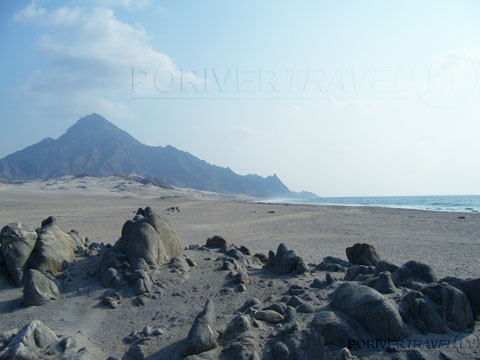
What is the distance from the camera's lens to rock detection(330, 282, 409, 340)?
15.1 ft

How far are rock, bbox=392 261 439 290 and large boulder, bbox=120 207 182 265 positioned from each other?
17.7ft

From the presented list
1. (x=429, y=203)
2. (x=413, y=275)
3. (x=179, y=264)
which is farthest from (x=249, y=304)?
(x=429, y=203)

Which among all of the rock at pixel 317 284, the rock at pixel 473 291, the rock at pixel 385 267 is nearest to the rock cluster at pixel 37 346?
the rock at pixel 317 284

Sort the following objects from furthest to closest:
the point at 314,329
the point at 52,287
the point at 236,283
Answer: the point at 236,283 < the point at 52,287 < the point at 314,329

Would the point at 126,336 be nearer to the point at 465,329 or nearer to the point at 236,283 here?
the point at 236,283


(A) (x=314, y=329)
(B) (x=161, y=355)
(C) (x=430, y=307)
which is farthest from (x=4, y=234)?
(C) (x=430, y=307)

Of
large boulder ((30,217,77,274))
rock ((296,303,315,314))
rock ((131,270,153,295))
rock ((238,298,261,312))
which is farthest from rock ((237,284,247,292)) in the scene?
large boulder ((30,217,77,274))

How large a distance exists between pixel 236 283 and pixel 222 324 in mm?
1957

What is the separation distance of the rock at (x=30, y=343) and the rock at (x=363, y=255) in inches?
286

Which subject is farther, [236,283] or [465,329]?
[236,283]

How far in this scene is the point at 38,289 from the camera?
6.49 m

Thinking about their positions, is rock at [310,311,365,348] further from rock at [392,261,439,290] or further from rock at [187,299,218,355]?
rock at [392,261,439,290]

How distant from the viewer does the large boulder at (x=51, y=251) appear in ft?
25.1

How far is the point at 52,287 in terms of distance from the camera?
679 cm
